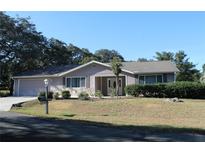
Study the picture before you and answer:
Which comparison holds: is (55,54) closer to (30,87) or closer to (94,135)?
(30,87)

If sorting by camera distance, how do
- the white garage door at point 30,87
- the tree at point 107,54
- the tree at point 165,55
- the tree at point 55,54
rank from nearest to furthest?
the white garage door at point 30,87 → the tree at point 55,54 → the tree at point 165,55 → the tree at point 107,54

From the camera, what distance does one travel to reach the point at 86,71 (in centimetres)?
3744

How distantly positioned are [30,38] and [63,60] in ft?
30.3

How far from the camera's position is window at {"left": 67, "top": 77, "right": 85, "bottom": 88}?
37.3 meters

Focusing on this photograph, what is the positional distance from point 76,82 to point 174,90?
1154cm

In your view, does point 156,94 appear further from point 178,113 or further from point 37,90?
point 37,90

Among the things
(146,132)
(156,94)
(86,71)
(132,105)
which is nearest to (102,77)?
(86,71)

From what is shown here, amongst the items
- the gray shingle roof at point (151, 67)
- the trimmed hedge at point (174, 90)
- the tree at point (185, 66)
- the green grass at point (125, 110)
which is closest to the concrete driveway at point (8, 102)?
the green grass at point (125, 110)

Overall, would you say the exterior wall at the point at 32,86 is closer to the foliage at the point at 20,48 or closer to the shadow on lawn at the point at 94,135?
the foliage at the point at 20,48

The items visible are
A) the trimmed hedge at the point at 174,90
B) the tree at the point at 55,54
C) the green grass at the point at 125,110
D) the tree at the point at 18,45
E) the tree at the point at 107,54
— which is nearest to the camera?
the green grass at the point at 125,110

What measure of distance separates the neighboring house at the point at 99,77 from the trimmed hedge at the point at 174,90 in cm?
379

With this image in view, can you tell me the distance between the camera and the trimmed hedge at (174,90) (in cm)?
3059

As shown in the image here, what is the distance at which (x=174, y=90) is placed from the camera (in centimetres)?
3083


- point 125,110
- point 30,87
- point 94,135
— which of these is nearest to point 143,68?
point 125,110
